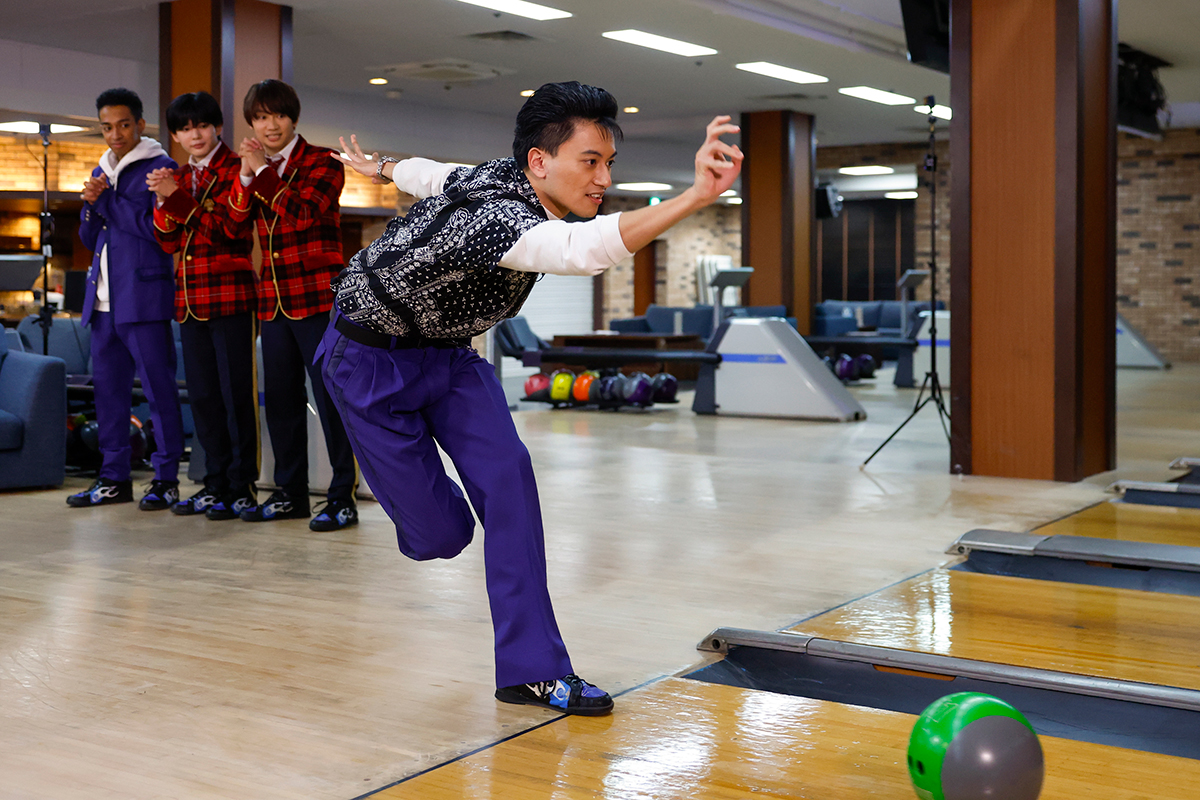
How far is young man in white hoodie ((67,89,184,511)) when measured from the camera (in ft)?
15.7

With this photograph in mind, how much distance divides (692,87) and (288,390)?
844 cm

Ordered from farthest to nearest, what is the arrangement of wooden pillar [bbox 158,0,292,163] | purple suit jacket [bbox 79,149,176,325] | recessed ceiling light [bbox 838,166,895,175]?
recessed ceiling light [bbox 838,166,895,175] → wooden pillar [bbox 158,0,292,163] → purple suit jacket [bbox 79,149,176,325]

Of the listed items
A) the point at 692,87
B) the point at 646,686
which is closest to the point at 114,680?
the point at 646,686

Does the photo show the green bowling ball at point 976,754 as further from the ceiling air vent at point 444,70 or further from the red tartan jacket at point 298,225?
the ceiling air vent at point 444,70

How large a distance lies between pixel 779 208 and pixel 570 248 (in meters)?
12.0

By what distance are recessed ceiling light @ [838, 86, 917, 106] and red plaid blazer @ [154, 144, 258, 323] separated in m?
8.78

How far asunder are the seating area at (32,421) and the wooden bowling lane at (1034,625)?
3.78 meters

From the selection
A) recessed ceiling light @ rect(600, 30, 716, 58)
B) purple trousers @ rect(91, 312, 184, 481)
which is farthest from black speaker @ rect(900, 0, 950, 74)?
purple trousers @ rect(91, 312, 184, 481)

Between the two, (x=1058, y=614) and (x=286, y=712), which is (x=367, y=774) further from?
(x=1058, y=614)

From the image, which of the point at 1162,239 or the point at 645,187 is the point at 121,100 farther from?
the point at 1162,239

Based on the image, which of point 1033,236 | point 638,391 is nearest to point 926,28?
point 1033,236

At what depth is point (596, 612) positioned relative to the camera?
3281mm

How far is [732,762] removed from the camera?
2154mm

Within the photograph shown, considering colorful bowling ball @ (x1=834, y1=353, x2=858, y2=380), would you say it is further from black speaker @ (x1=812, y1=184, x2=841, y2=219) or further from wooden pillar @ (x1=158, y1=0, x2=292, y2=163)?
wooden pillar @ (x1=158, y1=0, x2=292, y2=163)
